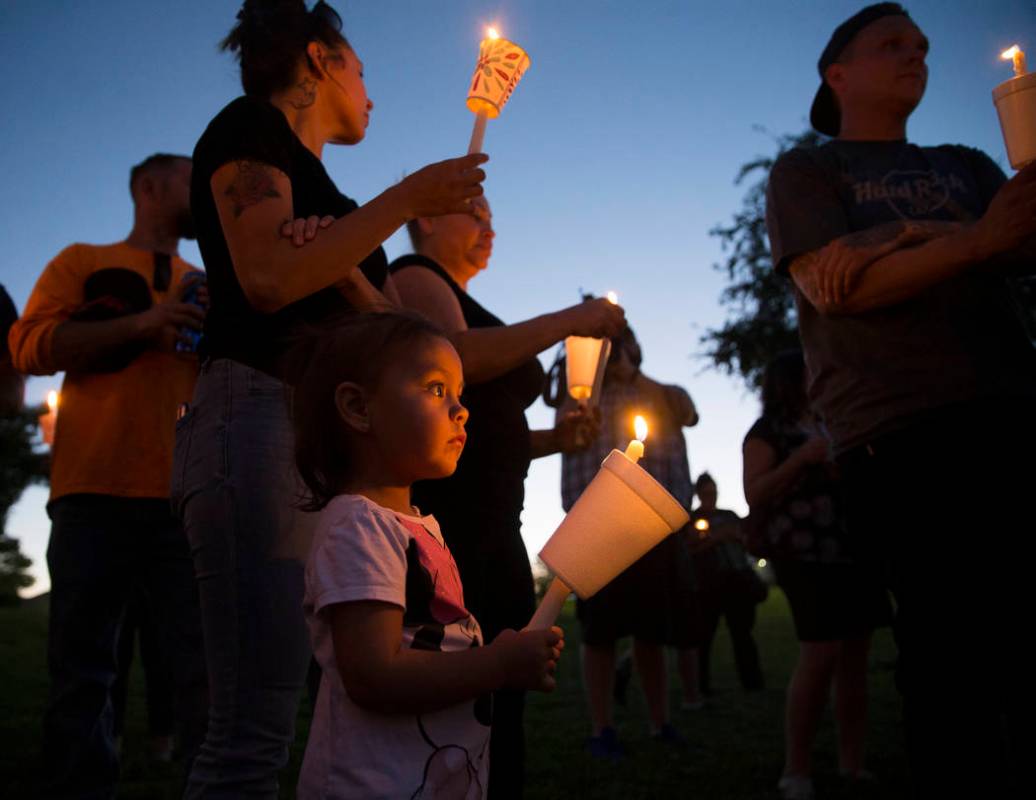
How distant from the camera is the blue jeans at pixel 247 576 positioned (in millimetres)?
1692

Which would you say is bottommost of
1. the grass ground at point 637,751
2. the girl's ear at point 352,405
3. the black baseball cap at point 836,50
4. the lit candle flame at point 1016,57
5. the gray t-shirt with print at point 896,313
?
the grass ground at point 637,751

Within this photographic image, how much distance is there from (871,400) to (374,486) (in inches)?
52.9

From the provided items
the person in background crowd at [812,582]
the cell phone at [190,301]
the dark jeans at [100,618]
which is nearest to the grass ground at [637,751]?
the person in background crowd at [812,582]

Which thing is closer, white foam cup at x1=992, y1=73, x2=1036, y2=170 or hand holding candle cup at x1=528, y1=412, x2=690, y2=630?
hand holding candle cup at x1=528, y1=412, x2=690, y2=630

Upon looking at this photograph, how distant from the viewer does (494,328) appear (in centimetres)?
231

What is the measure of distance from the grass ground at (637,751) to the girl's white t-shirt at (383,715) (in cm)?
248

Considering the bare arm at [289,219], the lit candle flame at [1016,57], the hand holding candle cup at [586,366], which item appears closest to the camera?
the bare arm at [289,219]

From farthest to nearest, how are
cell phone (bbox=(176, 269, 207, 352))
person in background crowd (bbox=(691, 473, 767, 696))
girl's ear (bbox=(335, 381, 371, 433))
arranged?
1. person in background crowd (bbox=(691, 473, 767, 696))
2. cell phone (bbox=(176, 269, 207, 352))
3. girl's ear (bbox=(335, 381, 371, 433))

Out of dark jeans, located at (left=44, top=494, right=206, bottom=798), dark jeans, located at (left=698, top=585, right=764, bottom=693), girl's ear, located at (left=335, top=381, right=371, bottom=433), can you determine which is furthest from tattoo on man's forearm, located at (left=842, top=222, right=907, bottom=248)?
dark jeans, located at (left=698, top=585, right=764, bottom=693)

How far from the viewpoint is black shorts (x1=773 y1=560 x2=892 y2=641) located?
12.1 ft

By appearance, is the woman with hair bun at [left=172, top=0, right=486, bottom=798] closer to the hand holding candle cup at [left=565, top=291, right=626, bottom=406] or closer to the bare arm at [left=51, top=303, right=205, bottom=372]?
the bare arm at [left=51, top=303, right=205, bottom=372]

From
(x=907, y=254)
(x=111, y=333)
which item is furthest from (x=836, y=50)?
(x=111, y=333)

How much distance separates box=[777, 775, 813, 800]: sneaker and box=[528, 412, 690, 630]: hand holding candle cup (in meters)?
2.82

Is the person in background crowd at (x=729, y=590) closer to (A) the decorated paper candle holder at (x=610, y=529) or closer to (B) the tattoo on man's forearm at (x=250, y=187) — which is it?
(B) the tattoo on man's forearm at (x=250, y=187)
